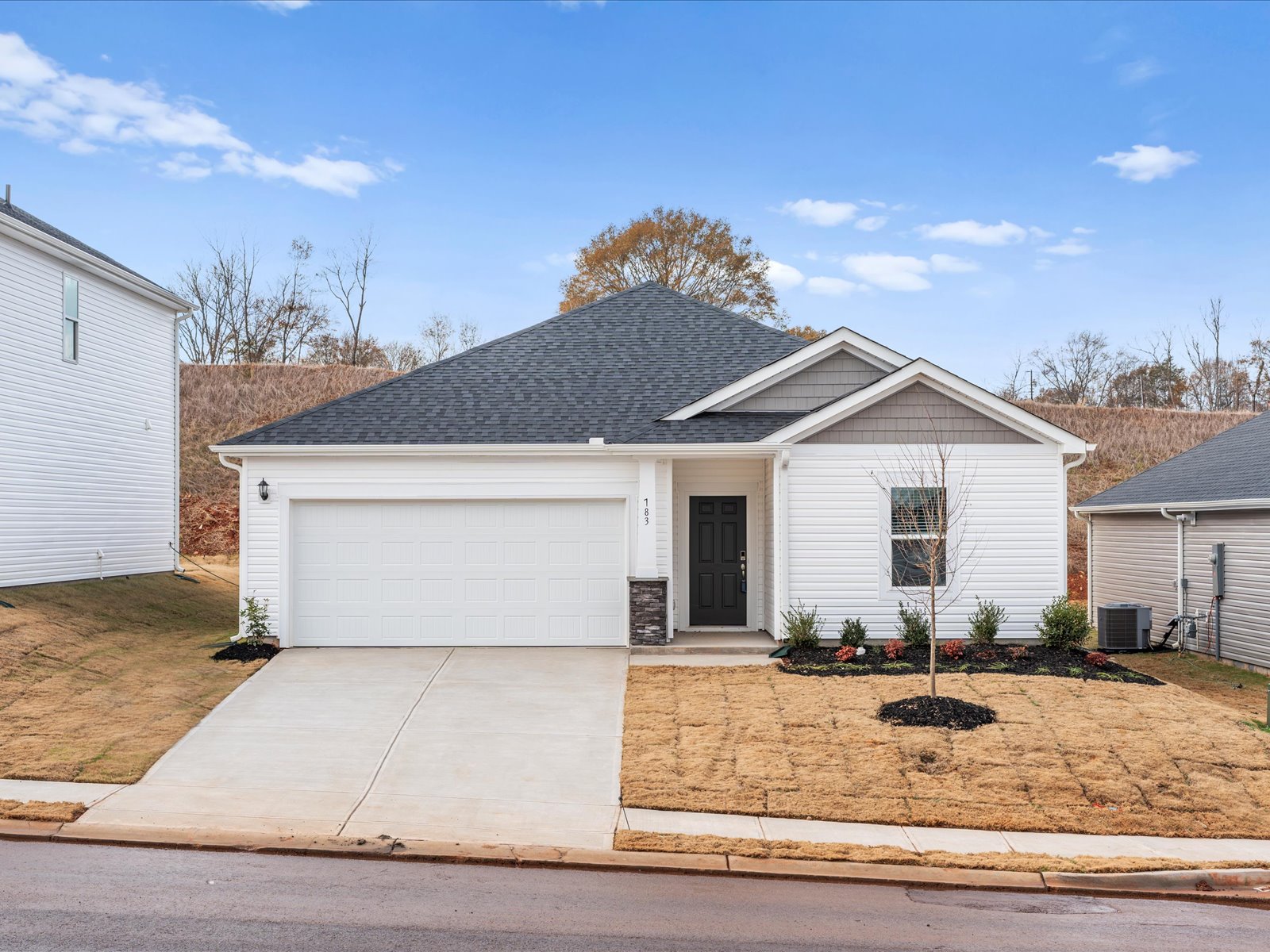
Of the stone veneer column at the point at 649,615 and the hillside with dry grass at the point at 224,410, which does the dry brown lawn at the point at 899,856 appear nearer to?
the stone veneer column at the point at 649,615

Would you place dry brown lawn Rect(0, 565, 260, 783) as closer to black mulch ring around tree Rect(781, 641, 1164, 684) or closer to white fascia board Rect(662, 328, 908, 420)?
black mulch ring around tree Rect(781, 641, 1164, 684)

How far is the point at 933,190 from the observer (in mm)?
26000

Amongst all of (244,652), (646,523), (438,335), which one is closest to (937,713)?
(646,523)

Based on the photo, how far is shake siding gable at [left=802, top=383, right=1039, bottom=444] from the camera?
13.9m

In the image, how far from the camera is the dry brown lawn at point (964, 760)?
7.87 m

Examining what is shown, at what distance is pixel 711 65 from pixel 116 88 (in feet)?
52.7

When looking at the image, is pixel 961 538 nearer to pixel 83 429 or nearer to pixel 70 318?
pixel 83 429

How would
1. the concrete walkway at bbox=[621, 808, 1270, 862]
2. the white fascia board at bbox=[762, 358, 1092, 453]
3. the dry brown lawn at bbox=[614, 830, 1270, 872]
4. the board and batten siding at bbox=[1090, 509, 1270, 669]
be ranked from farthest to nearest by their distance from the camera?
the board and batten siding at bbox=[1090, 509, 1270, 669]
the white fascia board at bbox=[762, 358, 1092, 453]
the concrete walkway at bbox=[621, 808, 1270, 862]
the dry brown lawn at bbox=[614, 830, 1270, 872]

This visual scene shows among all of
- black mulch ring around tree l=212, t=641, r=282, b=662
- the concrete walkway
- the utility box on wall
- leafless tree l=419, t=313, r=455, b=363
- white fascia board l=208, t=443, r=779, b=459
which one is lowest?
the concrete walkway

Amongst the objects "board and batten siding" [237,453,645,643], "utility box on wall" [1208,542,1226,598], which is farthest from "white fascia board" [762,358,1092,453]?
"utility box on wall" [1208,542,1226,598]

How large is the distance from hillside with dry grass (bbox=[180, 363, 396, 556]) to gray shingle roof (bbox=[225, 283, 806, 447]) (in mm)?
16941

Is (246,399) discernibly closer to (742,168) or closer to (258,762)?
(742,168)

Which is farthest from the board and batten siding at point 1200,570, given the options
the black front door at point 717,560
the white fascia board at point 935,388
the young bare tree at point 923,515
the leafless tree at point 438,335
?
the leafless tree at point 438,335

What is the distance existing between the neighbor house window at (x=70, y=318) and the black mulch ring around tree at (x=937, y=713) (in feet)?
53.1
